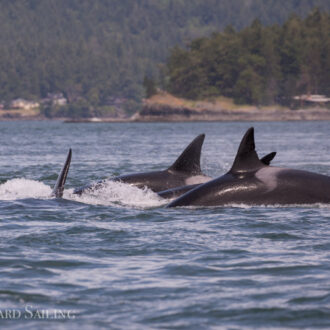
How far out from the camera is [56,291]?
8.70 meters

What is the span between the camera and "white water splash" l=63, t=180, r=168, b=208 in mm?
15770

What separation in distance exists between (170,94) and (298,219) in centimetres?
15616

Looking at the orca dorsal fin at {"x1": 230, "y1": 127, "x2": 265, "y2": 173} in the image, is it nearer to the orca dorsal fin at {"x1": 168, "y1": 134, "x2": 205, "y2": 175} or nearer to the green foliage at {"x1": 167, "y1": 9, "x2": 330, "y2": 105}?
the orca dorsal fin at {"x1": 168, "y1": 134, "x2": 205, "y2": 175}

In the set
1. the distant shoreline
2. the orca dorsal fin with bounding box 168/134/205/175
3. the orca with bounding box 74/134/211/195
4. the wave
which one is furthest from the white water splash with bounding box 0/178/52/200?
the distant shoreline

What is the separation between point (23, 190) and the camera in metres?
18.7

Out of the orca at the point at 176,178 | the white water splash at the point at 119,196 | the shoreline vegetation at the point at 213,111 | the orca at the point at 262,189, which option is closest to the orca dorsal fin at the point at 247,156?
the orca at the point at 262,189

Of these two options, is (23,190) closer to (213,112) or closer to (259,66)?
(213,112)

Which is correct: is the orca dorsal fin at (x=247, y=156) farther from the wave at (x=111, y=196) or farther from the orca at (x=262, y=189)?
the wave at (x=111, y=196)

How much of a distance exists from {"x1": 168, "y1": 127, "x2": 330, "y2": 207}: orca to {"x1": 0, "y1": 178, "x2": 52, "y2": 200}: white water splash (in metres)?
4.10

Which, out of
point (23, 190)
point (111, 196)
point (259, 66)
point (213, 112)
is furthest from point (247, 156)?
point (259, 66)

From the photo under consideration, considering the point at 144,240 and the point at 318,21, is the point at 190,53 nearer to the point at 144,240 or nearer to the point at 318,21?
the point at 318,21

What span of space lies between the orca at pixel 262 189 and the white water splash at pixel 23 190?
4102mm

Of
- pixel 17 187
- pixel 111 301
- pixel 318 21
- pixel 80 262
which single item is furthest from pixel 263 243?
pixel 318 21

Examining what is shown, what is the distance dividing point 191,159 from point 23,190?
167 inches
